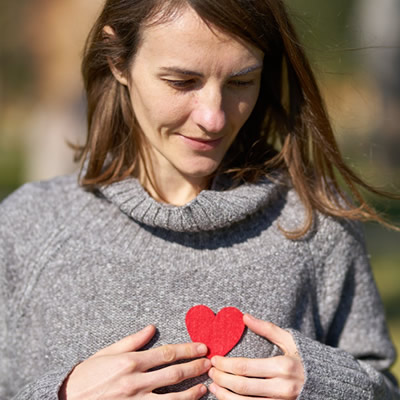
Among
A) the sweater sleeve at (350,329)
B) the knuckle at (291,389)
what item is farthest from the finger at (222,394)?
the sweater sleeve at (350,329)

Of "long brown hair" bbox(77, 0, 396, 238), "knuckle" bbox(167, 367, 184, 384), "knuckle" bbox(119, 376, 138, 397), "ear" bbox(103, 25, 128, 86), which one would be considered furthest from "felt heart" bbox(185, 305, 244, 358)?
"ear" bbox(103, 25, 128, 86)

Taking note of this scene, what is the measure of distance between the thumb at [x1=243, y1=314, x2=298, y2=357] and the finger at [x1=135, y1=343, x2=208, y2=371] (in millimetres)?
166

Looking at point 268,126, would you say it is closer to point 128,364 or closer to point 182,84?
point 182,84

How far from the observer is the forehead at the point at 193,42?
1.96 meters

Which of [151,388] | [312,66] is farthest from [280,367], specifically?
[312,66]

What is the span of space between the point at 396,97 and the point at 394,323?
7032 millimetres

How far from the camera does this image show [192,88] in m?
2.03

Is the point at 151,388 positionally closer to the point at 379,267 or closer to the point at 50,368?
the point at 50,368

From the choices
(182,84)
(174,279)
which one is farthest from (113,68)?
(174,279)

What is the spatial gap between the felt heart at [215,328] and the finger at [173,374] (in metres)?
0.08

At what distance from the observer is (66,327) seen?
217cm

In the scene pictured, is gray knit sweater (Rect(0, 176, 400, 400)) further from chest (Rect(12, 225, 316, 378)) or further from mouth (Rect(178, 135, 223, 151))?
mouth (Rect(178, 135, 223, 151))

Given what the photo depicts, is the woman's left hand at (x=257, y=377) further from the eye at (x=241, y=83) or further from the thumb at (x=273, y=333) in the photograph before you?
the eye at (x=241, y=83)

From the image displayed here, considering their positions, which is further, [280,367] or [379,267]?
[379,267]
